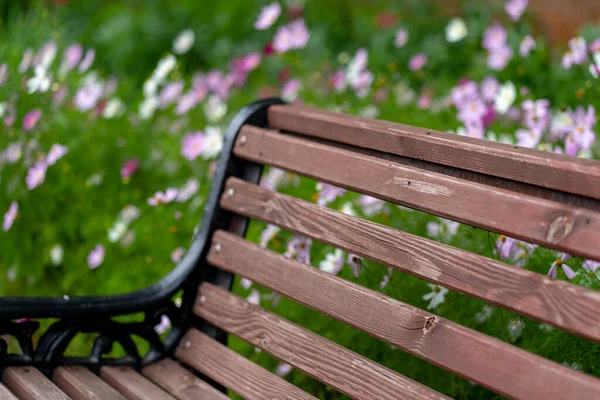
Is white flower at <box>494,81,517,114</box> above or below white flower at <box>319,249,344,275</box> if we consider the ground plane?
above

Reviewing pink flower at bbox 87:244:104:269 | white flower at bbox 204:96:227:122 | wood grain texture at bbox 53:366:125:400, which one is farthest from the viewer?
white flower at bbox 204:96:227:122

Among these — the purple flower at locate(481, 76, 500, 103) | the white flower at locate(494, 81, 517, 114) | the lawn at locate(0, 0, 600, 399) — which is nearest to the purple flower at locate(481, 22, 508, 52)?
the lawn at locate(0, 0, 600, 399)

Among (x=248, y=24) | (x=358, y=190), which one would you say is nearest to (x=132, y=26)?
(x=248, y=24)

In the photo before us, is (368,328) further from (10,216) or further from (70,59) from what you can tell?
(70,59)

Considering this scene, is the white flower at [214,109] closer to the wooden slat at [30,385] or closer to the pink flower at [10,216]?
the pink flower at [10,216]

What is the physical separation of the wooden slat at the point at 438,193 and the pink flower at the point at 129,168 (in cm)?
128

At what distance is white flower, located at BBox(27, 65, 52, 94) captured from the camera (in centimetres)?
315

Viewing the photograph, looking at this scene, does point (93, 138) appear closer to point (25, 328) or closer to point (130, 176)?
point (130, 176)

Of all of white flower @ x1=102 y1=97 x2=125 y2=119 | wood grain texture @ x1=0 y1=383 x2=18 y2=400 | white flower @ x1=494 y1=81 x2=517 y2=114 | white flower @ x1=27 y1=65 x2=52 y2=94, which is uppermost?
white flower @ x1=494 y1=81 x2=517 y2=114

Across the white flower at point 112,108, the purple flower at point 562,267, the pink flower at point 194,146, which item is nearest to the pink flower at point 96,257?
the pink flower at point 194,146

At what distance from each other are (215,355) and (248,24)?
11.8ft

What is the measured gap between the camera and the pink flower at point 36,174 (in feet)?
9.91

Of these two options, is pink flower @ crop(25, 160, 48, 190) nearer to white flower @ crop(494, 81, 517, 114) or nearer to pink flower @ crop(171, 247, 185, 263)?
pink flower @ crop(171, 247, 185, 263)

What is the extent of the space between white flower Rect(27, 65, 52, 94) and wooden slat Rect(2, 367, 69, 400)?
1.46m
